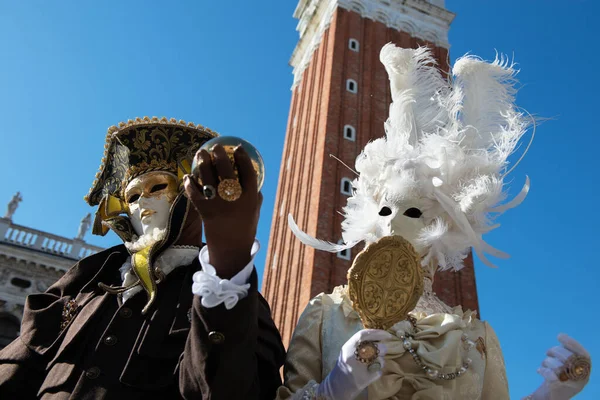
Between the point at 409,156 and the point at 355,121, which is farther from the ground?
the point at 355,121

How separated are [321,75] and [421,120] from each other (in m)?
15.7

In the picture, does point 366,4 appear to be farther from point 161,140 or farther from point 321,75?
point 161,140

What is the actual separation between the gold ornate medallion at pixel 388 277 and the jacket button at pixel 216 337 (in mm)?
568

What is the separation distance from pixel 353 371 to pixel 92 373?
99cm

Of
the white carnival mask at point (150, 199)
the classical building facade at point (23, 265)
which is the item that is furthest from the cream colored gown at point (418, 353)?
the classical building facade at point (23, 265)

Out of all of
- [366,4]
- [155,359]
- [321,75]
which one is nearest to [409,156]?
[155,359]

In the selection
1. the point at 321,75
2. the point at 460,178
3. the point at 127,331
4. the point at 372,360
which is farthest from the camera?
the point at 321,75

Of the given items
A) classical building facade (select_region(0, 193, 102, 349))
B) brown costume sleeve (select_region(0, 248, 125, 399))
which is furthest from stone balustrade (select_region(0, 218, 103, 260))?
brown costume sleeve (select_region(0, 248, 125, 399))

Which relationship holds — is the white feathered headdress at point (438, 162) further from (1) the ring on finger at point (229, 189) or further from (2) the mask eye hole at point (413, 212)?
(1) the ring on finger at point (229, 189)

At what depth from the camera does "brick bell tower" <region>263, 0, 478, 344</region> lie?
14.6 metres

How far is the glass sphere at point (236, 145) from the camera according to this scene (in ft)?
5.57

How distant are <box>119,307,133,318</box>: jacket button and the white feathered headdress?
38.2 inches

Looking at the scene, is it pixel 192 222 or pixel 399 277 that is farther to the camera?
pixel 192 222

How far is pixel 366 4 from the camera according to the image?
19.4 meters
